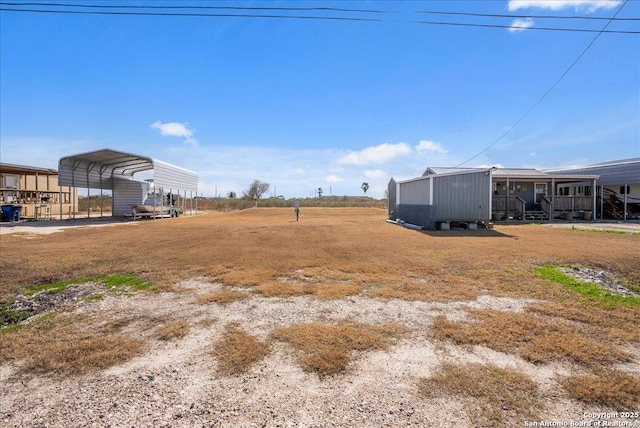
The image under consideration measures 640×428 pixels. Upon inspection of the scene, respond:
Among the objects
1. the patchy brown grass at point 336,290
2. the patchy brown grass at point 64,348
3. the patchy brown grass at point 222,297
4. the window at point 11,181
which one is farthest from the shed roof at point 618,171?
the window at point 11,181

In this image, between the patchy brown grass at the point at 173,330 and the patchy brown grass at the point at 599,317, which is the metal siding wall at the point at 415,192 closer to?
the patchy brown grass at the point at 599,317

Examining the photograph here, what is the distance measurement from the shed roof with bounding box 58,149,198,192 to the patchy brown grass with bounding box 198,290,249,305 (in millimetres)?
19184

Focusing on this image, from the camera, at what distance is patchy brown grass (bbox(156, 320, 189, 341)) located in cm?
407

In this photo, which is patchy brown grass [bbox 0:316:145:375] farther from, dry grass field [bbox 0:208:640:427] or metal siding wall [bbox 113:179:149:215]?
metal siding wall [bbox 113:179:149:215]

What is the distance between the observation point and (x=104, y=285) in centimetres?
644

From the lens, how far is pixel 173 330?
167 inches

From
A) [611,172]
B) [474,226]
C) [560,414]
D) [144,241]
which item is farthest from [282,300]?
[611,172]

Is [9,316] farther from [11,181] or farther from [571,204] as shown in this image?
[11,181]

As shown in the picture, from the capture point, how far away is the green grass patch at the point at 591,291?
5.28 meters

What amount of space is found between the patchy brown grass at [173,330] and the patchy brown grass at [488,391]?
295cm

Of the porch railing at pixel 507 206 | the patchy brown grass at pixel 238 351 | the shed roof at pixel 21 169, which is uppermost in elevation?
the shed roof at pixel 21 169

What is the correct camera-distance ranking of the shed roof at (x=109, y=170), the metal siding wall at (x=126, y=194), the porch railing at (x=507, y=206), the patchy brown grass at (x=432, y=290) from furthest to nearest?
1. the metal siding wall at (x=126, y=194)
2. the porch railing at (x=507, y=206)
3. the shed roof at (x=109, y=170)
4. the patchy brown grass at (x=432, y=290)

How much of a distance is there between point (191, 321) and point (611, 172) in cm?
3143

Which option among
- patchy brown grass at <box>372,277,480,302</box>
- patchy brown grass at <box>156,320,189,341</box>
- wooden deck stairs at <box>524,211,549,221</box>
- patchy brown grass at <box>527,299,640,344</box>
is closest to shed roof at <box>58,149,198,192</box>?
patchy brown grass at <box>156,320,189,341</box>
